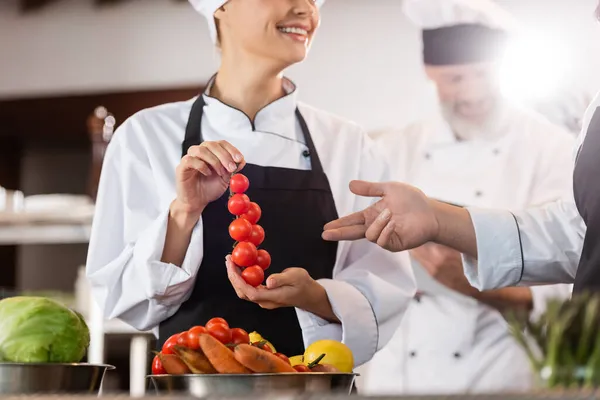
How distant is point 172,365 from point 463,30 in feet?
7.30

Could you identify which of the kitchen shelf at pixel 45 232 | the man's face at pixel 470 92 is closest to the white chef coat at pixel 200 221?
the man's face at pixel 470 92

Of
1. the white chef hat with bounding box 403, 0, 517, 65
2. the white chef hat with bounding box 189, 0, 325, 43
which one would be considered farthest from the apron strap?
the white chef hat with bounding box 403, 0, 517, 65

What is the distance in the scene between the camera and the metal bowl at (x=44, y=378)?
3.63 feet

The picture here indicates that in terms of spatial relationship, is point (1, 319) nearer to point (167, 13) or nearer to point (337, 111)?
point (337, 111)

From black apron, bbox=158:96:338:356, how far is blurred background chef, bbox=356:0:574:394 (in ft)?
Result: 3.27

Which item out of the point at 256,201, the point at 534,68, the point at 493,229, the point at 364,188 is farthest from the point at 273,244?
the point at 534,68

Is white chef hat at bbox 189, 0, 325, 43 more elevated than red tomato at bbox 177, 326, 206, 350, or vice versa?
white chef hat at bbox 189, 0, 325, 43

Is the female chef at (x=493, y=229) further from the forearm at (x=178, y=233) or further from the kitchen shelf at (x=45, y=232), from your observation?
the kitchen shelf at (x=45, y=232)

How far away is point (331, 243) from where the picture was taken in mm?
1991

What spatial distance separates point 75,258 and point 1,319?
3.27 metres

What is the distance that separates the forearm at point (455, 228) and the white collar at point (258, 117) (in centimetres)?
47

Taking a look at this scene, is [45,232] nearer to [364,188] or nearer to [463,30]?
[463,30]

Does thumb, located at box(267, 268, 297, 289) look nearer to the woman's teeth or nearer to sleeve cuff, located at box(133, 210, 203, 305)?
sleeve cuff, located at box(133, 210, 203, 305)

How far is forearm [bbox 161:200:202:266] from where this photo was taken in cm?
177
